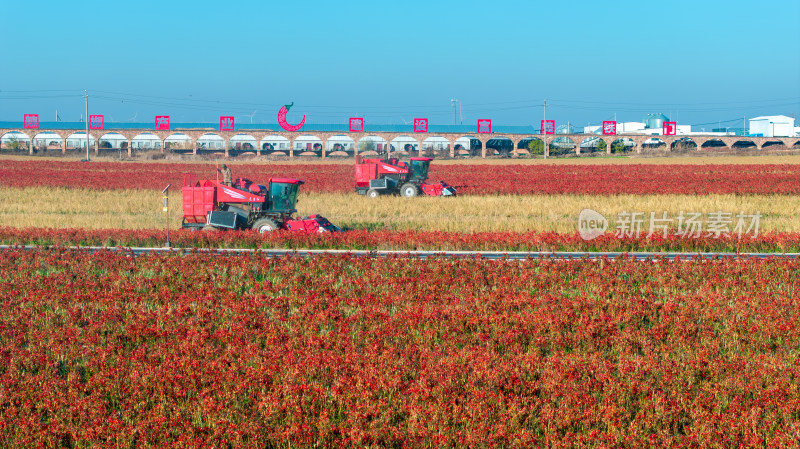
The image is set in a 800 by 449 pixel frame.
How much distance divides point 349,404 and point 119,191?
4001 cm

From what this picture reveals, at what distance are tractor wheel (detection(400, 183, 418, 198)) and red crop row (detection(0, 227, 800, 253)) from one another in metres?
17.6

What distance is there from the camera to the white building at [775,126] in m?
169

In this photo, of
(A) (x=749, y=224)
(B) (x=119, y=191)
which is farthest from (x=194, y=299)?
(B) (x=119, y=191)

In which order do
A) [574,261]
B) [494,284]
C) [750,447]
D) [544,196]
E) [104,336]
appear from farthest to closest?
[544,196]
[574,261]
[494,284]
[104,336]
[750,447]

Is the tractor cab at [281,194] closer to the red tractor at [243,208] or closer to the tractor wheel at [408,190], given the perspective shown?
the red tractor at [243,208]

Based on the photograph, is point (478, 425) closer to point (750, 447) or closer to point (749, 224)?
point (750, 447)

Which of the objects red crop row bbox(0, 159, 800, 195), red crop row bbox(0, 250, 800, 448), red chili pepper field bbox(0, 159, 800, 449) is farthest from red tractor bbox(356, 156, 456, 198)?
red crop row bbox(0, 250, 800, 448)

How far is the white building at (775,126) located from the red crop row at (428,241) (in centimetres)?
16236

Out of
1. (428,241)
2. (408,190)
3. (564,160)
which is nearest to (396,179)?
(408,190)

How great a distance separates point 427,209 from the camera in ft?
113

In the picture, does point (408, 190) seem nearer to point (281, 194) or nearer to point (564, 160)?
point (281, 194)

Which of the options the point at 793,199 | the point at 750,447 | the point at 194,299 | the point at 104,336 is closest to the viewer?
the point at 750,447

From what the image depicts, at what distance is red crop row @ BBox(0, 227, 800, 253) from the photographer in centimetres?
2275

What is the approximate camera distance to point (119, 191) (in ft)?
149
